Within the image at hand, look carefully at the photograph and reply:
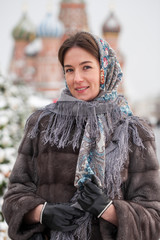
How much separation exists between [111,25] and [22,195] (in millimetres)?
22887

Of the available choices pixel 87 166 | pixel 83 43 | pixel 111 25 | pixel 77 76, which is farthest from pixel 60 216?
pixel 111 25

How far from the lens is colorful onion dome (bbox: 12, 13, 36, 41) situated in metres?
23.5

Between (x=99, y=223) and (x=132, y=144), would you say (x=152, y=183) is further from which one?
(x=99, y=223)

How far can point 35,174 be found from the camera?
6.38ft

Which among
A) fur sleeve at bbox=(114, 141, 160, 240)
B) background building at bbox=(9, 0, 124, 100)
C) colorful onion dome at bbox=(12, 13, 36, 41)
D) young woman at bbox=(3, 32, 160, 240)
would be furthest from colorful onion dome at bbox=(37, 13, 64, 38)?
fur sleeve at bbox=(114, 141, 160, 240)

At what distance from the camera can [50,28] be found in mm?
21453

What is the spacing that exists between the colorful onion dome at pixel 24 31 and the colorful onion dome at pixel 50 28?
193 cm

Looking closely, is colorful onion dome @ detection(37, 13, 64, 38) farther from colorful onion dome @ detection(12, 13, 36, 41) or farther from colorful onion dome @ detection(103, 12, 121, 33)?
colorful onion dome @ detection(103, 12, 121, 33)

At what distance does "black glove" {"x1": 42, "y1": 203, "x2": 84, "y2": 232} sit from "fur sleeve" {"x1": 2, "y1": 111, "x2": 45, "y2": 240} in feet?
0.29

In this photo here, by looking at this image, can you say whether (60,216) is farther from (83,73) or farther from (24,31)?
Result: (24,31)

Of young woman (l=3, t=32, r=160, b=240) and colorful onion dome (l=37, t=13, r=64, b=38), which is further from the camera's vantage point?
colorful onion dome (l=37, t=13, r=64, b=38)

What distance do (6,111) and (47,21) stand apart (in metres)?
18.7

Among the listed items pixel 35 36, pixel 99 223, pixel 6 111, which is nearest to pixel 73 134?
pixel 99 223

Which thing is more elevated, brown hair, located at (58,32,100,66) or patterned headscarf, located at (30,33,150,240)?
brown hair, located at (58,32,100,66)
